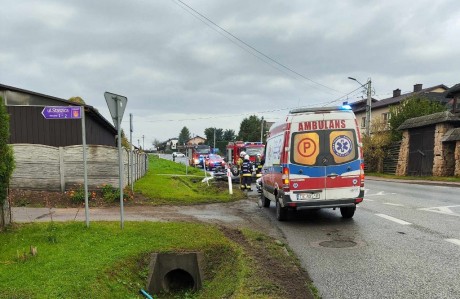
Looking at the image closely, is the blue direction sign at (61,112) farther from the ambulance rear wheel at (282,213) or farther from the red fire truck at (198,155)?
the red fire truck at (198,155)

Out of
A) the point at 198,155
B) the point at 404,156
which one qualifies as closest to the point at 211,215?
the point at 404,156

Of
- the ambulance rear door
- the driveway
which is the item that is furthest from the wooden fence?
the ambulance rear door

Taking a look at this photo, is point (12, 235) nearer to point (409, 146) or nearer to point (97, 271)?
point (97, 271)

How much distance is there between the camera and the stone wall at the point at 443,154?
24156mm

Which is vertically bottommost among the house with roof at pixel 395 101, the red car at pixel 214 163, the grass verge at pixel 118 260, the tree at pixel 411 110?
the red car at pixel 214 163

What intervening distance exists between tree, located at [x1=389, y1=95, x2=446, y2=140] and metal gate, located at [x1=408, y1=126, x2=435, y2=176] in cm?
634

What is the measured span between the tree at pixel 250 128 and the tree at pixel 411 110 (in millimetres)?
65525

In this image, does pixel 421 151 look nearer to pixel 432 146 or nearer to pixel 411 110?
pixel 432 146

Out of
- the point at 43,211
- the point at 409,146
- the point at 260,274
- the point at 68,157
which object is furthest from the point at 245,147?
the point at 260,274

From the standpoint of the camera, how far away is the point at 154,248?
6.33 m

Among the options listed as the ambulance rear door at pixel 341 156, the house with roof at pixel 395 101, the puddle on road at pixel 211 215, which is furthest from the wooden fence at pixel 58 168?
the house with roof at pixel 395 101

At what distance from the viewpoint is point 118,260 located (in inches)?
224

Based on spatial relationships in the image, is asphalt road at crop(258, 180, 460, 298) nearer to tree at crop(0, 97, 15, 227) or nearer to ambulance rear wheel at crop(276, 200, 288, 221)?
ambulance rear wheel at crop(276, 200, 288, 221)

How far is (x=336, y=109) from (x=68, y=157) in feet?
30.6
